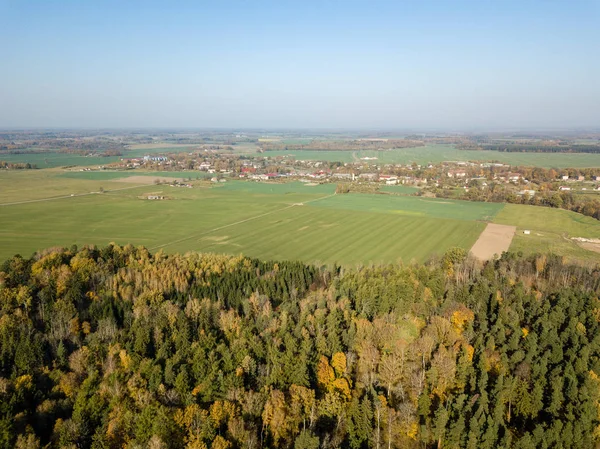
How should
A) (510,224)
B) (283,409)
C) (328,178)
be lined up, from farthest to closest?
(328,178), (510,224), (283,409)

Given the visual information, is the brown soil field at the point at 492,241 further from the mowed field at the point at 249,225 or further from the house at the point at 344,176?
the house at the point at 344,176

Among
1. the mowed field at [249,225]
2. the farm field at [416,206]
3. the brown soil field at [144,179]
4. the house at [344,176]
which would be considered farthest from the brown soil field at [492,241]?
the brown soil field at [144,179]

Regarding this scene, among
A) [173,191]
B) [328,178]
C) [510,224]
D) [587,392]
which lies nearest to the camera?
[587,392]

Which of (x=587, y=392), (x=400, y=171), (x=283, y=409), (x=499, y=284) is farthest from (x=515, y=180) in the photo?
(x=283, y=409)

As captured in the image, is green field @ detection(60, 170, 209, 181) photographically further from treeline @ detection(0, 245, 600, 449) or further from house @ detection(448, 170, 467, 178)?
treeline @ detection(0, 245, 600, 449)

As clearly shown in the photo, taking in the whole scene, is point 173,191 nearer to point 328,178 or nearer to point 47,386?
point 328,178

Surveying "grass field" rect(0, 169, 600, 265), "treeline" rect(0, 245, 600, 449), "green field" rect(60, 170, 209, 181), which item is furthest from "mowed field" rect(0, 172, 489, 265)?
"green field" rect(60, 170, 209, 181)

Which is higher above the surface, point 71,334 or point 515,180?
point 515,180
